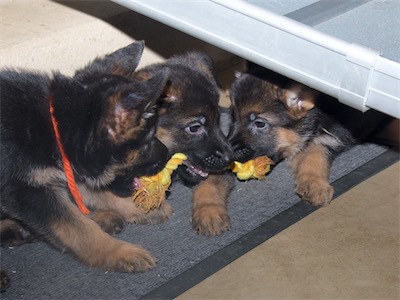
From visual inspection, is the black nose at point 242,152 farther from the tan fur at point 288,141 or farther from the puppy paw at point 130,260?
the puppy paw at point 130,260

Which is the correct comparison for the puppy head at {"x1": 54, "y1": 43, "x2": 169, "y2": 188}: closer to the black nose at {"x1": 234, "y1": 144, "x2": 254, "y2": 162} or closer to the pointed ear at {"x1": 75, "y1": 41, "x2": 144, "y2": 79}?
the pointed ear at {"x1": 75, "y1": 41, "x2": 144, "y2": 79}

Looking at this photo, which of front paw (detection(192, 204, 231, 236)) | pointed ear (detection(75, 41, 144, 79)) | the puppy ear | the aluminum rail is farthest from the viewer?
front paw (detection(192, 204, 231, 236))

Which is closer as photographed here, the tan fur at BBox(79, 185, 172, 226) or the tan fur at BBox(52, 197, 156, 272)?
the tan fur at BBox(52, 197, 156, 272)

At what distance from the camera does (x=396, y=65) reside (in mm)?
3471

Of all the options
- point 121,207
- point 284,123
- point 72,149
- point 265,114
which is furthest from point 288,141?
point 72,149

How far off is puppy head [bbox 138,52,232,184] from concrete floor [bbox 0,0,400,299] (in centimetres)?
57

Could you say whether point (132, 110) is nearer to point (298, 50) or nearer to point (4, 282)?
point (298, 50)

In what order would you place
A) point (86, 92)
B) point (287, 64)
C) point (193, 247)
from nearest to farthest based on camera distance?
point (287, 64) → point (86, 92) → point (193, 247)

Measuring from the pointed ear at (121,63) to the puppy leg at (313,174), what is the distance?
1.23 metres

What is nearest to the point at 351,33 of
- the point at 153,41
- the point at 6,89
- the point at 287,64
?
the point at 287,64

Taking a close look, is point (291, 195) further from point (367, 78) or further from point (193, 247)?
point (367, 78)

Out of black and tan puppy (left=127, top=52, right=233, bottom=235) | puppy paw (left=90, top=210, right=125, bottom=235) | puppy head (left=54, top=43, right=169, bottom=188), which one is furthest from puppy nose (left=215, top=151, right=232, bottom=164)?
puppy paw (left=90, top=210, right=125, bottom=235)

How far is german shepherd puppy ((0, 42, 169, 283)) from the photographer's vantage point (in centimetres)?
413

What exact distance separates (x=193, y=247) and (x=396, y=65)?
62.8 inches
